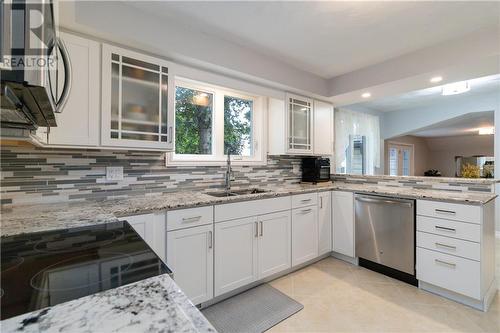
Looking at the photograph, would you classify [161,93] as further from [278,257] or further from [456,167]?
[456,167]

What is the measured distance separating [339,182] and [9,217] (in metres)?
3.44

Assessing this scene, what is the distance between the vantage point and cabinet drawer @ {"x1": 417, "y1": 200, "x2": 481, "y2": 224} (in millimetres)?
1967

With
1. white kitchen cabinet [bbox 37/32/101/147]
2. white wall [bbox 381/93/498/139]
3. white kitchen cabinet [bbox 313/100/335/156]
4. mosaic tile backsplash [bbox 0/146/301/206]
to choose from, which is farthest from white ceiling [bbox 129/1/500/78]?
white wall [bbox 381/93/498/139]

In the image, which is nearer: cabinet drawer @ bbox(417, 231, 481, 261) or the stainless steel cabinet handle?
cabinet drawer @ bbox(417, 231, 481, 261)

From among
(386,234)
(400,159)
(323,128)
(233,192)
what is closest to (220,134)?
(233,192)

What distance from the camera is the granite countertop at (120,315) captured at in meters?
0.45

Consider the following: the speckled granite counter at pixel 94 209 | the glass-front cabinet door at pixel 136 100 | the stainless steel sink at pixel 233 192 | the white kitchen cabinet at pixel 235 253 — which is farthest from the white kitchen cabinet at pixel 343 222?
the glass-front cabinet door at pixel 136 100

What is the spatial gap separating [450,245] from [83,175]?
311 cm

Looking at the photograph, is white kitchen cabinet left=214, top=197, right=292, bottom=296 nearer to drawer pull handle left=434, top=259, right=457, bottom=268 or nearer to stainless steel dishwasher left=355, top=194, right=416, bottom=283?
stainless steel dishwasher left=355, top=194, right=416, bottom=283

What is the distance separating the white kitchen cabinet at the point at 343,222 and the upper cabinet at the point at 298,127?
0.72m

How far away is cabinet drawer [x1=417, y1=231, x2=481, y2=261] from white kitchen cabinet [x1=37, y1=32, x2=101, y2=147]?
2.90m

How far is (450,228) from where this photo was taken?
208cm

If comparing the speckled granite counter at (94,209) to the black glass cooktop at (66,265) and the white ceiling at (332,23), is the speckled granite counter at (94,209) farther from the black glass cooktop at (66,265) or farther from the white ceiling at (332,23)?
the white ceiling at (332,23)

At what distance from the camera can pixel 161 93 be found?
1.95 meters
